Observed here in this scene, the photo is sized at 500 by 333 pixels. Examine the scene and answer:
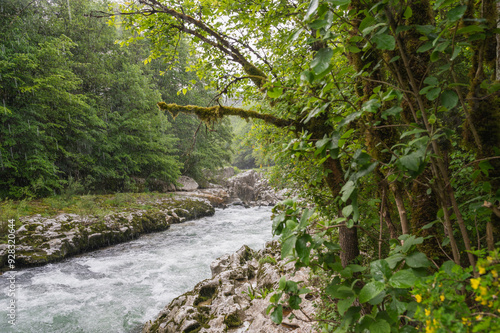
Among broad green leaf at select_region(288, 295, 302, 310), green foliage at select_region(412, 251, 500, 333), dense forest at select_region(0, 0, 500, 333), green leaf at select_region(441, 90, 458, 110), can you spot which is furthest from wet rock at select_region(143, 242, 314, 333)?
green leaf at select_region(441, 90, 458, 110)

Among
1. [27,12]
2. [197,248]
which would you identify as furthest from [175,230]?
[27,12]

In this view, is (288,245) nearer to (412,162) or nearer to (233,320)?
(412,162)

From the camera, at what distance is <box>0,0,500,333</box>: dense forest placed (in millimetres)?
876

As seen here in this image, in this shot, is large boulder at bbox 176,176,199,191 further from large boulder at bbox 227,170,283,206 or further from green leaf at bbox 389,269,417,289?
green leaf at bbox 389,269,417,289

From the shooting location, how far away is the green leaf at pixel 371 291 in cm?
81

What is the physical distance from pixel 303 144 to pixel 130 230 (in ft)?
33.8

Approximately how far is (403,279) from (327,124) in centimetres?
211

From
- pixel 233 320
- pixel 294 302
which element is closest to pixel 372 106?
pixel 294 302

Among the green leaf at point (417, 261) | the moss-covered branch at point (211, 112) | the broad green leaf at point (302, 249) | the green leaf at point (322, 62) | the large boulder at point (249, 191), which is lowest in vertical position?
the large boulder at point (249, 191)

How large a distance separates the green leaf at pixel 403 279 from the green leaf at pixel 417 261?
4 centimetres

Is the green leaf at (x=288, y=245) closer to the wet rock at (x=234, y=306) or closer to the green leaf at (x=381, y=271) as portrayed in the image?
the green leaf at (x=381, y=271)

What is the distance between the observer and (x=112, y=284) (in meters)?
6.14

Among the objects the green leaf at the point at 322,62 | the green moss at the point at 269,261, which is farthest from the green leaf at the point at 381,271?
the green moss at the point at 269,261

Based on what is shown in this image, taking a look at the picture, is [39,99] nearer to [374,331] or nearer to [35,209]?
[35,209]
